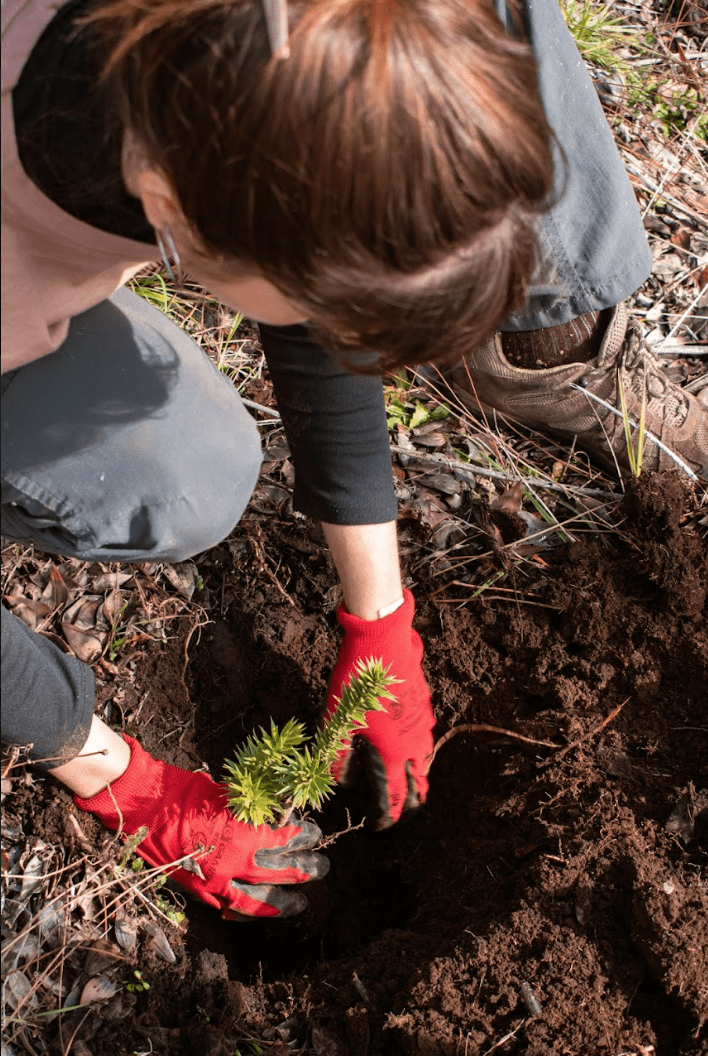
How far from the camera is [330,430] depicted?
187cm

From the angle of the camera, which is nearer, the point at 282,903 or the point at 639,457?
the point at 282,903

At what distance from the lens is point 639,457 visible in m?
2.45

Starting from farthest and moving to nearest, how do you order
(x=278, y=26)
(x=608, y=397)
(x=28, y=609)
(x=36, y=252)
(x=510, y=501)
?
(x=608, y=397) → (x=510, y=501) → (x=28, y=609) → (x=36, y=252) → (x=278, y=26)

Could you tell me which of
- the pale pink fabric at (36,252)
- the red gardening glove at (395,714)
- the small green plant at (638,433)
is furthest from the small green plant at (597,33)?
the pale pink fabric at (36,252)

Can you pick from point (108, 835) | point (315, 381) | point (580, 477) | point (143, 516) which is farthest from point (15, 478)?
point (580, 477)

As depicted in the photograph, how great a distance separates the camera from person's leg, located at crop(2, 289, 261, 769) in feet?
5.48

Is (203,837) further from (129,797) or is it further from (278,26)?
(278,26)

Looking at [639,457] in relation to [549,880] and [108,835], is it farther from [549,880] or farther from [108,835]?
[108,835]

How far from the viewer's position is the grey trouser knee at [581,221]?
2.15 metres

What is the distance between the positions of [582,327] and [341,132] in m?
1.72

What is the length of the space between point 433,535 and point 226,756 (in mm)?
825

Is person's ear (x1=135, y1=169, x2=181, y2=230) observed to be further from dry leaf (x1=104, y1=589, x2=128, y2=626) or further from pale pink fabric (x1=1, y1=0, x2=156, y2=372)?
dry leaf (x1=104, y1=589, x2=128, y2=626)

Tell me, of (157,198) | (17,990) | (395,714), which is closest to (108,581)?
(395,714)

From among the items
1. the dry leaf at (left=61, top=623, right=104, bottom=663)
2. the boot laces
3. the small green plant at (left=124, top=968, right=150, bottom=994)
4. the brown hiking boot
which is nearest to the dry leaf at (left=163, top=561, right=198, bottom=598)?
the dry leaf at (left=61, top=623, right=104, bottom=663)
